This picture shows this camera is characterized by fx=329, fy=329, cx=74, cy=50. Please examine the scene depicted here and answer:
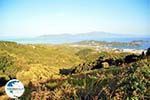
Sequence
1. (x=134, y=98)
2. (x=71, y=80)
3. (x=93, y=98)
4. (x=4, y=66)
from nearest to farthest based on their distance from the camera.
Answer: (x=134, y=98) → (x=93, y=98) → (x=71, y=80) → (x=4, y=66)

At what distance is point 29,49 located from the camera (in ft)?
568

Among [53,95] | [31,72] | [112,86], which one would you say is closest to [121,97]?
[112,86]

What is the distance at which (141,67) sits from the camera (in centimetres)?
893

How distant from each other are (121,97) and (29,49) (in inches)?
6581

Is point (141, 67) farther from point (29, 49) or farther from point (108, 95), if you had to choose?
point (29, 49)

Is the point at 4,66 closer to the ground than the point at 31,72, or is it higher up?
closer to the ground

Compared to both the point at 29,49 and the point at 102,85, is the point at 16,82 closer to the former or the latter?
the point at 102,85

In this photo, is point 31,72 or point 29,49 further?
point 29,49

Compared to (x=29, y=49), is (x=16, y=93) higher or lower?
higher

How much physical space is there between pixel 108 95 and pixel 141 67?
4.47ft

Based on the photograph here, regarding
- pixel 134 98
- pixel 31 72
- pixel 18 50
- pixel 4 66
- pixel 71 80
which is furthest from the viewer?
pixel 18 50

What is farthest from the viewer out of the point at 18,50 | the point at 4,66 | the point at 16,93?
the point at 18,50

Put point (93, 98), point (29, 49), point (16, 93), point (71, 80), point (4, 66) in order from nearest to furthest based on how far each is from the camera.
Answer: point (16, 93)
point (93, 98)
point (71, 80)
point (4, 66)
point (29, 49)

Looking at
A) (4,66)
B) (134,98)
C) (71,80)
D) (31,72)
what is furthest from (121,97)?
(4,66)
